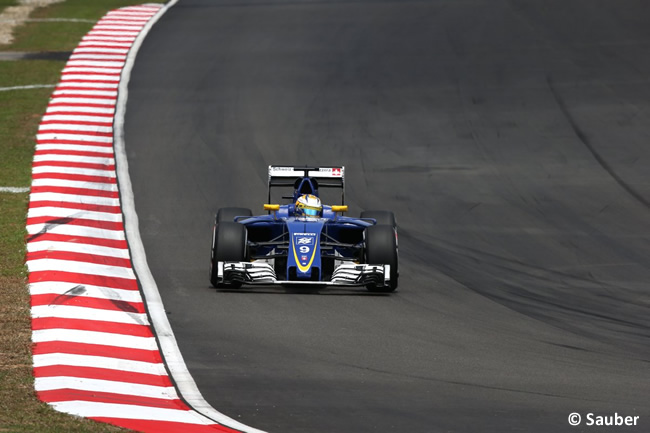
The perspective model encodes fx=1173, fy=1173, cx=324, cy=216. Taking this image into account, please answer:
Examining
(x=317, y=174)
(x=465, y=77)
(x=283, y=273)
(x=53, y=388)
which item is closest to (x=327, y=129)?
(x=465, y=77)

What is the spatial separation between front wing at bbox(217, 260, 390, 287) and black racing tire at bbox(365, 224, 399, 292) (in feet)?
0.51

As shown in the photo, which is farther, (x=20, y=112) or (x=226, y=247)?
(x=20, y=112)

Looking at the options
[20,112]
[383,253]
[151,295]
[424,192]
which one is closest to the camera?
[151,295]

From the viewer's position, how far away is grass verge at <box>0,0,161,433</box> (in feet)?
35.5

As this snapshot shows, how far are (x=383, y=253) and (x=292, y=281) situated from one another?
134 centimetres

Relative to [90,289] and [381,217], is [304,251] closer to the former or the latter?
[381,217]

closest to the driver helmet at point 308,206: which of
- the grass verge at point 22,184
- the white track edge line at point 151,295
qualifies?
the white track edge line at point 151,295

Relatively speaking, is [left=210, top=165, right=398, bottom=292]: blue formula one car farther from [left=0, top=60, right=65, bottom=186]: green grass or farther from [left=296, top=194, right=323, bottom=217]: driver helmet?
[left=0, top=60, right=65, bottom=186]: green grass

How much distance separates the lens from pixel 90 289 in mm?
16266

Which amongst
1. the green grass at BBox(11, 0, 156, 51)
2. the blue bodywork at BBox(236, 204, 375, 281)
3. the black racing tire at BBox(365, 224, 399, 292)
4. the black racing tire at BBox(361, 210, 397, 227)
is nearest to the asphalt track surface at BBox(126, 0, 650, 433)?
the black racing tire at BBox(365, 224, 399, 292)

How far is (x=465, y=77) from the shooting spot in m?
30.2

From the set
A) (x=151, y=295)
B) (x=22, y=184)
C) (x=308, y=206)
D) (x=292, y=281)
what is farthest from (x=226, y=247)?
(x=22, y=184)

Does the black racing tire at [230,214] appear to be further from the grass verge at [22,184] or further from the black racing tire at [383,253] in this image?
the grass verge at [22,184]

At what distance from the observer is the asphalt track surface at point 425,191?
41.0ft
